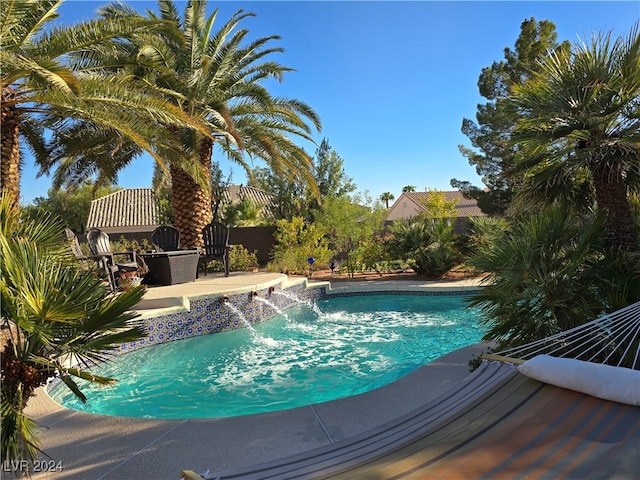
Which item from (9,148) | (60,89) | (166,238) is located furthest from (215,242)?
(60,89)

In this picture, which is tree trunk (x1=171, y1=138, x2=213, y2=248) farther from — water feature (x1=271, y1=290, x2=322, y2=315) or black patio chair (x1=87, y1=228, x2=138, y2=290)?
water feature (x1=271, y1=290, x2=322, y2=315)

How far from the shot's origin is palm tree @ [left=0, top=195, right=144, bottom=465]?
2.17 meters

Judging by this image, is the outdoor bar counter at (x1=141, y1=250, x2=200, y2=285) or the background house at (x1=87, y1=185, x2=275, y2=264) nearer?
the outdoor bar counter at (x1=141, y1=250, x2=200, y2=285)

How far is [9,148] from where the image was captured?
7.24 m

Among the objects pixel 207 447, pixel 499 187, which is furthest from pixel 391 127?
pixel 207 447

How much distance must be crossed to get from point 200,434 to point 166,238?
831cm

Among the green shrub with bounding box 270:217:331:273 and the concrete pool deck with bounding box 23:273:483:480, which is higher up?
the green shrub with bounding box 270:217:331:273

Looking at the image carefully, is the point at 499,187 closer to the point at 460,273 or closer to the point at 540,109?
the point at 460,273

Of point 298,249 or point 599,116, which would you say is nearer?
point 599,116

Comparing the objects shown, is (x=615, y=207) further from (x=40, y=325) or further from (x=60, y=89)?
(x=60, y=89)

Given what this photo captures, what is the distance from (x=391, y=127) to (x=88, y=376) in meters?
12.3

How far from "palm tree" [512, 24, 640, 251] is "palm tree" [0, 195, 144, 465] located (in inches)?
192

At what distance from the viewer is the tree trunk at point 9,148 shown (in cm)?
712

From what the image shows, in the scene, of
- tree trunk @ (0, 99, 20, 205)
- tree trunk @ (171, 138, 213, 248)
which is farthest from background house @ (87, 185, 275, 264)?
tree trunk @ (0, 99, 20, 205)
